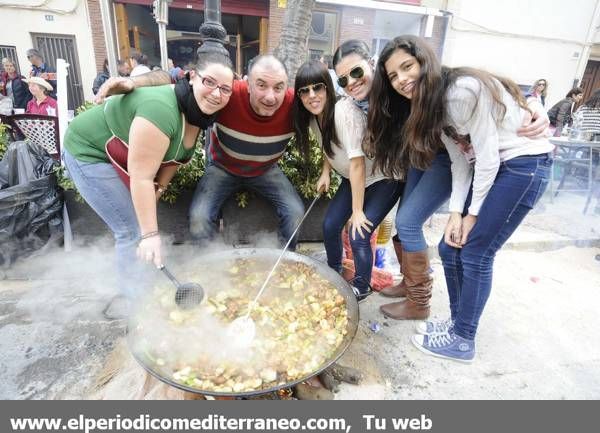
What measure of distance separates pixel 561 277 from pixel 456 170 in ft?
7.78

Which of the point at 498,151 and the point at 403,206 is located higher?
the point at 498,151

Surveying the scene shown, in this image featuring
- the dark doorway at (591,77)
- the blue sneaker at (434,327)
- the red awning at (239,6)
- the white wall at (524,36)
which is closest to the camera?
the blue sneaker at (434,327)

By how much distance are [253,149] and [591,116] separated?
18.7 feet

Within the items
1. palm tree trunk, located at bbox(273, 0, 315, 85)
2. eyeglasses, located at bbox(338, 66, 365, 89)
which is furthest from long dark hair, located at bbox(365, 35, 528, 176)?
palm tree trunk, located at bbox(273, 0, 315, 85)

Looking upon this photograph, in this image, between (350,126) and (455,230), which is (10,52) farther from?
(455,230)

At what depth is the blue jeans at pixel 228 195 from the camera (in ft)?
9.31

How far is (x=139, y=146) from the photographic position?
6.03 ft

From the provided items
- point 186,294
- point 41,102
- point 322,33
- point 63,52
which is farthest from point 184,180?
point 63,52

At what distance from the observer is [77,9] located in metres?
9.04

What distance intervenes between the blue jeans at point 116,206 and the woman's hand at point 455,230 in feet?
6.67

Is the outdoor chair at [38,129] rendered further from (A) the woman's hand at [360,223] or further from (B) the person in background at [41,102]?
(A) the woman's hand at [360,223]

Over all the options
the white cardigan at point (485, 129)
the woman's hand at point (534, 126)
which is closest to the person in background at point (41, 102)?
the white cardigan at point (485, 129)
